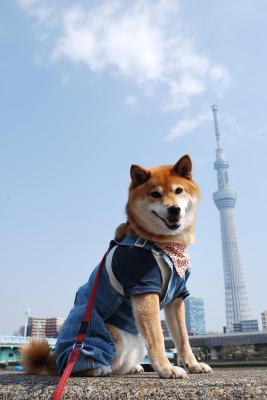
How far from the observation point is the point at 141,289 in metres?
2.60

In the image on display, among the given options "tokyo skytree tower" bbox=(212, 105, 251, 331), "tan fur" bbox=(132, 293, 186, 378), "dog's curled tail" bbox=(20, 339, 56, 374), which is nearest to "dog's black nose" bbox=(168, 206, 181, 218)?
"tan fur" bbox=(132, 293, 186, 378)

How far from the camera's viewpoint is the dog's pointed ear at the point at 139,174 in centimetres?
301

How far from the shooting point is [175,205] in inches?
111

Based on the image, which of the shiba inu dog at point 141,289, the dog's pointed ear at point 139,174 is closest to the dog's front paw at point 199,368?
the shiba inu dog at point 141,289

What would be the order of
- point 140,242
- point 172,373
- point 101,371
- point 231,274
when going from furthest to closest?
point 231,274 < point 140,242 < point 101,371 < point 172,373

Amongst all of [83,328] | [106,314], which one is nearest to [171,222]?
[106,314]

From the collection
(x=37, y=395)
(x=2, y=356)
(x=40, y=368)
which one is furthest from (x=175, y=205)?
(x=2, y=356)

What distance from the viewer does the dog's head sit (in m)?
2.85

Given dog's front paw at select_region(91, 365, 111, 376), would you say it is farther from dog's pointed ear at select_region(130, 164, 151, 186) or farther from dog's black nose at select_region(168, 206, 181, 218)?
dog's pointed ear at select_region(130, 164, 151, 186)

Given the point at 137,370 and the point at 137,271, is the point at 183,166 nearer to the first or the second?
the point at 137,271

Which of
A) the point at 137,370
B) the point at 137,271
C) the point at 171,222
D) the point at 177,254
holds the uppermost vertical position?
the point at 171,222

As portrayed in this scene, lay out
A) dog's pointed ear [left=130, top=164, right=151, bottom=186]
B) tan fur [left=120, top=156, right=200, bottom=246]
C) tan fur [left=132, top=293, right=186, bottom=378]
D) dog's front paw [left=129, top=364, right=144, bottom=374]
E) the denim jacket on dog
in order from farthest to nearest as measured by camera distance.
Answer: dog's front paw [left=129, top=364, right=144, bottom=374], dog's pointed ear [left=130, top=164, right=151, bottom=186], tan fur [left=120, top=156, right=200, bottom=246], the denim jacket on dog, tan fur [left=132, top=293, right=186, bottom=378]

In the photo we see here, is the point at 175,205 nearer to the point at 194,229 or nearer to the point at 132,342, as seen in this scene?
the point at 194,229

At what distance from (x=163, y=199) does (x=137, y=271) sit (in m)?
0.59
